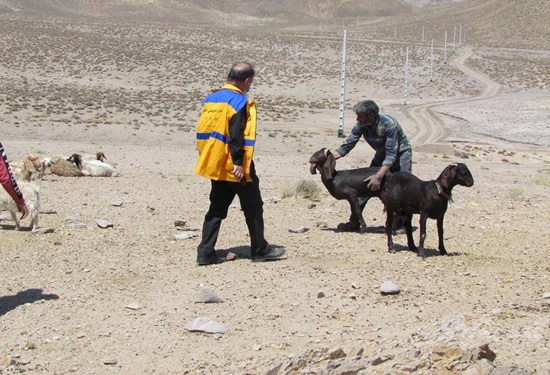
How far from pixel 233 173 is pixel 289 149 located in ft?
57.4

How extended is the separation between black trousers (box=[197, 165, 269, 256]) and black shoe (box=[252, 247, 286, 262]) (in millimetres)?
44

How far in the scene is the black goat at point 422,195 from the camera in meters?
8.36

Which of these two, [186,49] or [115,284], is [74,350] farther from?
[186,49]

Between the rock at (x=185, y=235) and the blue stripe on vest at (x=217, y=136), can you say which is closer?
the blue stripe on vest at (x=217, y=136)

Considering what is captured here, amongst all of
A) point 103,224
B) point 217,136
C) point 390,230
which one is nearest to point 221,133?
point 217,136

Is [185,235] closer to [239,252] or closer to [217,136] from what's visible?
[239,252]

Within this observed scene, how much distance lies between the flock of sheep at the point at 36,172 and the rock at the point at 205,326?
138 inches

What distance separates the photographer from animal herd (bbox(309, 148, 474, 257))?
8406 mm

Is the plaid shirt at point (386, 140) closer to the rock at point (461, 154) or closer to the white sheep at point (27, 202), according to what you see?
the white sheep at point (27, 202)

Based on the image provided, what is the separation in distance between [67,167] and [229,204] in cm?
721

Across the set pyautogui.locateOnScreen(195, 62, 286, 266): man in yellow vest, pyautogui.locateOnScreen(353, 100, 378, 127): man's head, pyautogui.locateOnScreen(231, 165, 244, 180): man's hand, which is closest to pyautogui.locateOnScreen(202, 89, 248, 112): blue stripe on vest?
pyautogui.locateOnScreen(195, 62, 286, 266): man in yellow vest

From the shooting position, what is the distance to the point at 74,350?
616cm

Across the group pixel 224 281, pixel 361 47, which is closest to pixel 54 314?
pixel 224 281

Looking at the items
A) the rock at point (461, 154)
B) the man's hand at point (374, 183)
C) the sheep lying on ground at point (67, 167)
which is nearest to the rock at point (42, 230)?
the man's hand at point (374, 183)
